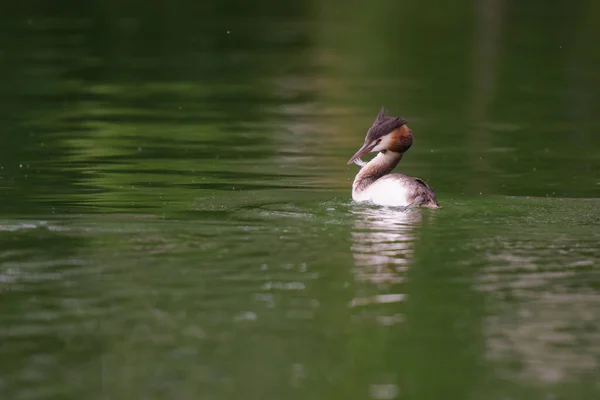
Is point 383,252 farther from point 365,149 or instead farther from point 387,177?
point 365,149

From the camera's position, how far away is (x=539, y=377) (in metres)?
7.46

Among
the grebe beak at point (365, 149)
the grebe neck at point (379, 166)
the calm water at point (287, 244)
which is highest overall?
the grebe beak at point (365, 149)

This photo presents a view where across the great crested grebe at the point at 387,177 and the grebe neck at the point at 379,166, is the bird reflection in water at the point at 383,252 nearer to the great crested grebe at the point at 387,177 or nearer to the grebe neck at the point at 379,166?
the great crested grebe at the point at 387,177

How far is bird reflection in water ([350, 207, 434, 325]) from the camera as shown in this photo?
29.8 ft

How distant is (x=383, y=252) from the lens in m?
10.2

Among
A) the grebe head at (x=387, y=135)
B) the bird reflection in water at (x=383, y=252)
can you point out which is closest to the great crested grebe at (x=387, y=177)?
the grebe head at (x=387, y=135)

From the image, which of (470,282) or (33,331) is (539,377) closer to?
(470,282)

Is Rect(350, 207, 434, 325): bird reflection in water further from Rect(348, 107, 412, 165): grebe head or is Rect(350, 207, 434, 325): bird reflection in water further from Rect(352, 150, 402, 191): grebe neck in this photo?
Rect(348, 107, 412, 165): grebe head

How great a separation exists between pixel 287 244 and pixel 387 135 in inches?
115

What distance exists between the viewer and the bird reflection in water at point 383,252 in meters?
9.07

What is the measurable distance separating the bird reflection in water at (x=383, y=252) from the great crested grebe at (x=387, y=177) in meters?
0.12

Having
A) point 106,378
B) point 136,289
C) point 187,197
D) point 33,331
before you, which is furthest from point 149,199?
point 106,378

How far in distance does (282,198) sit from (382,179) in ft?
3.22

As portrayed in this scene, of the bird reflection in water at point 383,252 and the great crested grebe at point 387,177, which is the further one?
the great crested grebe at point 387,177
